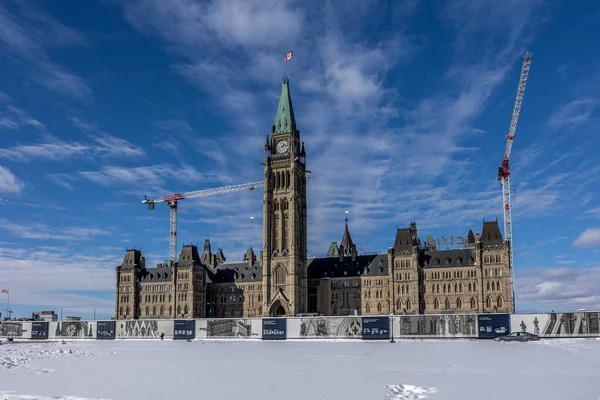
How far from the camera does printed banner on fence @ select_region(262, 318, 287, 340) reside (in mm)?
101250

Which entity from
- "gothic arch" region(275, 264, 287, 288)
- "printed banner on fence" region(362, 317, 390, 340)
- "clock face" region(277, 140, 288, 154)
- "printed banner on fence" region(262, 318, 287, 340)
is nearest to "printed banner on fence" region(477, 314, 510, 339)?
"printed banner on fence" region(362, 317, 390, 340)

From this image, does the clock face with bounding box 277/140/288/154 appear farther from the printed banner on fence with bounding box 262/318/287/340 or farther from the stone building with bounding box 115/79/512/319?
the printed banner on fence with bounding box 262/318/287/340

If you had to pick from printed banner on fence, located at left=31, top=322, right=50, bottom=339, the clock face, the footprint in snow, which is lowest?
printed banner on fence, located at left=31, top=322, right=50, bottom=339

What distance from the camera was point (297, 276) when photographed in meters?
151

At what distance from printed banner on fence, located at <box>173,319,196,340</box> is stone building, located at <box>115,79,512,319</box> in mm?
41110

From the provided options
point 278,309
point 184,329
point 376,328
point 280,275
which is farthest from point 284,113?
point 376,328

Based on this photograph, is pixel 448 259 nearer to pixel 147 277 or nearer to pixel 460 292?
pixel 460 292

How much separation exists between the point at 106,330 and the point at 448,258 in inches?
3038

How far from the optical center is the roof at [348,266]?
15300cm

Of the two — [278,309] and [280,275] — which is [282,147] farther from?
[278,309]

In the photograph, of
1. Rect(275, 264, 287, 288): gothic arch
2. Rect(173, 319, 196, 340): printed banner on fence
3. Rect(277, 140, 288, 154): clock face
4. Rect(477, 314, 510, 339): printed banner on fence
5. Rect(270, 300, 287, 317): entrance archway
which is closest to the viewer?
Rect(477, 314, 510, 339): printed banner on fence

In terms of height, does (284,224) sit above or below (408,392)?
above

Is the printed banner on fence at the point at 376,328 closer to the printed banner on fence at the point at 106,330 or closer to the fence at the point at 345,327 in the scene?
the fence at the point at 345,327

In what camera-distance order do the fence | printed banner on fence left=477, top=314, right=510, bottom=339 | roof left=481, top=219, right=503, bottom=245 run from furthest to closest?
roof left=481, top=219, right=503, bottom=245 → printed banner on fence left=477, top=314, right=510, bottom=339 → the fence
